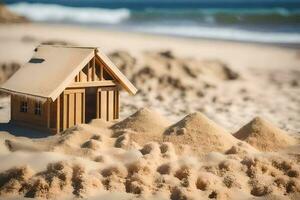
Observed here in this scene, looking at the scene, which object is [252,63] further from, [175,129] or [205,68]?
[175,129]

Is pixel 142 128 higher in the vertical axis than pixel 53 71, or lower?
lower

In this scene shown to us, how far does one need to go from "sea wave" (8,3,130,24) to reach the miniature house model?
2351 centimetres

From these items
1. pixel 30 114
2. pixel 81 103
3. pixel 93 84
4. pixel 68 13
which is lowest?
pixel 68 13

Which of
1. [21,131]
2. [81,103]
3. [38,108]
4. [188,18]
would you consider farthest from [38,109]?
[188,18]

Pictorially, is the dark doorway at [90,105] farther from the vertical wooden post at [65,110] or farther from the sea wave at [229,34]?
the sea wave at [229,34]

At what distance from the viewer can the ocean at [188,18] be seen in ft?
77.6

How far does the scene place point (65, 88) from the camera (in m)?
8.18

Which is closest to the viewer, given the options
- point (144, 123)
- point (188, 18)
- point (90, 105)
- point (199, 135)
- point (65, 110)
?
point (199, 135)

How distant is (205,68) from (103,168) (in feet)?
29.8

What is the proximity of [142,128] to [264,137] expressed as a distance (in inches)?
67.3

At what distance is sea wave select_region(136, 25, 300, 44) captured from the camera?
21.1 m

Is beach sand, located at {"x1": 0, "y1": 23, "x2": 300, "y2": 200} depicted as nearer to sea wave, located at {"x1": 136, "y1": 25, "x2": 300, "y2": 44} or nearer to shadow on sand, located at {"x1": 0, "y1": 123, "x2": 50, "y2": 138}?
shadow on sand, located at {"x1": 0, "y1": 123, "x2": 50, "y2": 138}

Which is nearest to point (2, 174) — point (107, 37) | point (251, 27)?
point (107, 37)

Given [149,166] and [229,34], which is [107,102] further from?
[229,34]
